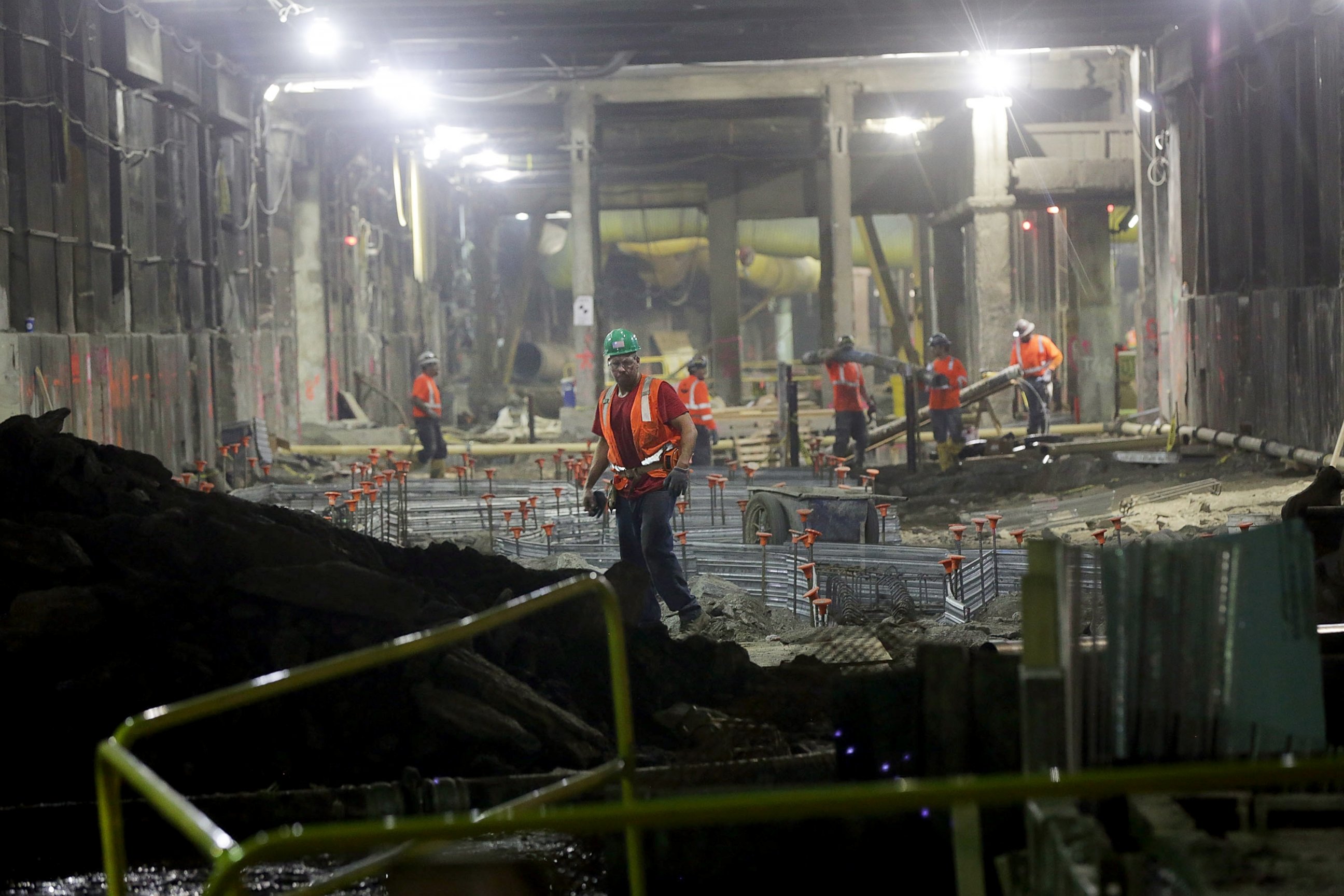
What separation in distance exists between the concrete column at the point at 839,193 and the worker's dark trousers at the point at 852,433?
7665 millimetres

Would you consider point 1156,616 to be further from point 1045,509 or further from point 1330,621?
point 1045,509

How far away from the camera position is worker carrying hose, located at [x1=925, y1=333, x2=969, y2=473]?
19500 millimetres

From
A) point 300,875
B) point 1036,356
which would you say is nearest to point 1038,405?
point 1036,356

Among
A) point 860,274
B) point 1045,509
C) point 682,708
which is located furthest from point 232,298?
point 860,274

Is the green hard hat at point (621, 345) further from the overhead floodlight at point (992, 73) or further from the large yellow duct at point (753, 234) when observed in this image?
the large yellow duct at point (753, 234)

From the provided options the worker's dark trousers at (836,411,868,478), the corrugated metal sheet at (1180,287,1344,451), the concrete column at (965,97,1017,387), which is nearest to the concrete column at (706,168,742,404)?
the concrete column at (965,97,1017,387)

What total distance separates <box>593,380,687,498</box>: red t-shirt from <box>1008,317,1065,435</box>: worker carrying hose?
11.6 metres

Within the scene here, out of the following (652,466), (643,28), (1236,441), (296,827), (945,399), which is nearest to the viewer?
(296,827)

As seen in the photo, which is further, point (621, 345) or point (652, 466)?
point (621, 345)

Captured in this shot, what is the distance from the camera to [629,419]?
9453 millimetres

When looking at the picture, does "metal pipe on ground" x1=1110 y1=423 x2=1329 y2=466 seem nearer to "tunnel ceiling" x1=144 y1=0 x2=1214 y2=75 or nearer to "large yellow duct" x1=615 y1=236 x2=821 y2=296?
"tunnel ceiling" x1=144 y1=0 x2=1214 y2=75

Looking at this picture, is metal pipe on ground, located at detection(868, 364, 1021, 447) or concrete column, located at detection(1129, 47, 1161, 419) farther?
concrete column, located at detection(1129, 47, 1161, 419)

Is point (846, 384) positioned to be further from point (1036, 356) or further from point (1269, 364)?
point (1269, 364)

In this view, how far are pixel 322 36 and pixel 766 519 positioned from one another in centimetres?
1089
